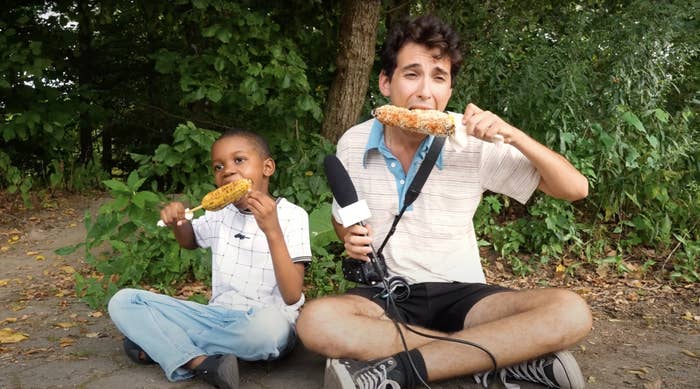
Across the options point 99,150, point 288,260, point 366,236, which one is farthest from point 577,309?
point 99,150

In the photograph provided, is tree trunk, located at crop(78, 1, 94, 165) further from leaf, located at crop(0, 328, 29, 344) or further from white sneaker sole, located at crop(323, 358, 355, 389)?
white sneaker sole, located at crop(323, 358, 355, 389)

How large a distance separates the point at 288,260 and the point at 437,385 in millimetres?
844

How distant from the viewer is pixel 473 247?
9.80 feet

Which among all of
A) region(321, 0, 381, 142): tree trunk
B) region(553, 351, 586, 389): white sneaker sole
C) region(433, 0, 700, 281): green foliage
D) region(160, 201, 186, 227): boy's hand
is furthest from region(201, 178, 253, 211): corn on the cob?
region(321, 0, 381, 142): tree trunk

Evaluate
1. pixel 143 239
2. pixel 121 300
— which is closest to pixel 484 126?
pixel 121 300

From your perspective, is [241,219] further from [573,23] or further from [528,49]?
[573,23]

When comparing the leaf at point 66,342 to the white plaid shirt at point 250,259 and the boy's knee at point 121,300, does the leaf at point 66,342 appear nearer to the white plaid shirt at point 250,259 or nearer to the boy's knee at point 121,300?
the boy's knee at point 121,300

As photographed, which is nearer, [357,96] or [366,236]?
[366,236]

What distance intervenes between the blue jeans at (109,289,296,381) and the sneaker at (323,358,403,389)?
0.40 metres

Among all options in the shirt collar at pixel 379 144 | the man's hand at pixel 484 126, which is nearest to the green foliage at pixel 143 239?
the shirt collar at pixel 379 144

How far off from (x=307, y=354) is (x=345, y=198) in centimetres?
108

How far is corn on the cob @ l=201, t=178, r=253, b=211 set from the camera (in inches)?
106

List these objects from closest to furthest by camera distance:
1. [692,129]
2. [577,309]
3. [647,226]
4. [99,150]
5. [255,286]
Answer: [577,309], [255,286], [647,226], [692,129], [99,150]

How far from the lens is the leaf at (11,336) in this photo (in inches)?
136
